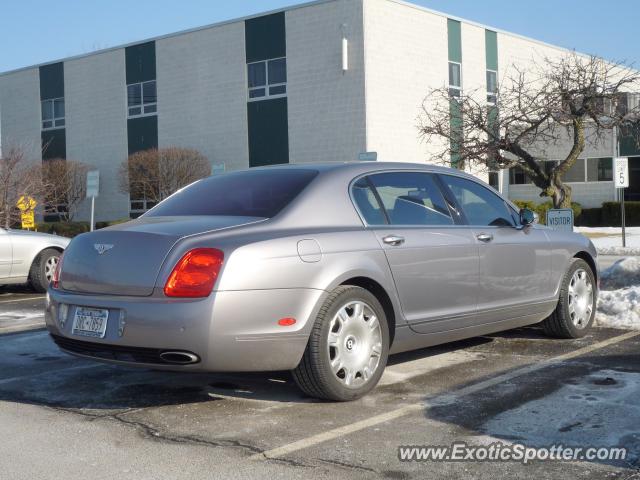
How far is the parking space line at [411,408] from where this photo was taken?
4383mm

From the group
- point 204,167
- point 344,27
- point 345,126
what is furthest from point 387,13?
point 204,167

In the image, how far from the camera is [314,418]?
4996 mm

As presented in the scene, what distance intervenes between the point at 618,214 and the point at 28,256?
2723 centimetres

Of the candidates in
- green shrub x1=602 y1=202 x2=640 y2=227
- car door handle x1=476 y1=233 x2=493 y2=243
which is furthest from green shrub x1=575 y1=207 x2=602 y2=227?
car door handle x1=476 y1=233 x2=493 y2=243

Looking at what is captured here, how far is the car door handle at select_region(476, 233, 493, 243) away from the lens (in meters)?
6.49

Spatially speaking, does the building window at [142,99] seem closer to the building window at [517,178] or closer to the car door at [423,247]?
the building window at [517,178]

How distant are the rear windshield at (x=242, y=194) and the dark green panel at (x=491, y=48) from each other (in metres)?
33.8

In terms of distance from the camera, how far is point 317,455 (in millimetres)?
4258

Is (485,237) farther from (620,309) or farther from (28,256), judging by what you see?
(28,256)

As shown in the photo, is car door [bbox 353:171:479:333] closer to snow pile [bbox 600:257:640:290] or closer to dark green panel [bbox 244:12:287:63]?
snow pile [bbox 600:257:640:290]

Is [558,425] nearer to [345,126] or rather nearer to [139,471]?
[139,471]

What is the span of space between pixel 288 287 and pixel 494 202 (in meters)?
2.63

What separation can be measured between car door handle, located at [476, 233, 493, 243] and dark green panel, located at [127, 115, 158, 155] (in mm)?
33178

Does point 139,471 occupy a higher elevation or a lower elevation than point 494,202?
lower
